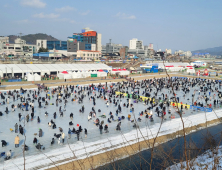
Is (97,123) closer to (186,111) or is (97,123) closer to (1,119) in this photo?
(1,119)

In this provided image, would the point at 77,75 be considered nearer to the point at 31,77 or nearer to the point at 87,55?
the point at 31,77

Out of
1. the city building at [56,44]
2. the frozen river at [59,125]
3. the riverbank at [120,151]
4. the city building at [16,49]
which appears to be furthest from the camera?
the city building at [56,44]

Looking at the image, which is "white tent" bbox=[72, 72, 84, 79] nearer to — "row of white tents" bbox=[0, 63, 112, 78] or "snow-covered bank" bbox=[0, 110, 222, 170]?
"row of white tents" bbox=[0, 63, 112, 78]

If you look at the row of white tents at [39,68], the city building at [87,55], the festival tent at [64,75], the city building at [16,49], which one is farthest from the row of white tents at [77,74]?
the city building at [16,49]

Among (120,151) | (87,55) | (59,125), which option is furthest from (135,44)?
(120,151)

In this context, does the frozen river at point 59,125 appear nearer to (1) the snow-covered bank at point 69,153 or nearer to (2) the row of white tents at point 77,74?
(1) the snow-covered bank at point 69,153

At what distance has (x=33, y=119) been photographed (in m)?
13.7

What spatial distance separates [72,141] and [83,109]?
5.50 m

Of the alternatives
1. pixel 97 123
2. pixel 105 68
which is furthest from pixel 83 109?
pixel 105 68

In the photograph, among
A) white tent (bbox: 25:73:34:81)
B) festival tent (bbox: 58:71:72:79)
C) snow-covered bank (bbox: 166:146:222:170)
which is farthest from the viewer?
festival tent (bbox: 58:71:72:79)

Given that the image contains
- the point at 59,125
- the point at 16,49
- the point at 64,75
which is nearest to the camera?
the point at 59,125

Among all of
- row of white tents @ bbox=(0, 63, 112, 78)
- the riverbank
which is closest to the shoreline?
the riverbank

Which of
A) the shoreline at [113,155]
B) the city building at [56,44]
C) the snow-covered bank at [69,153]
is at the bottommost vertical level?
the shoreline at [113,155]

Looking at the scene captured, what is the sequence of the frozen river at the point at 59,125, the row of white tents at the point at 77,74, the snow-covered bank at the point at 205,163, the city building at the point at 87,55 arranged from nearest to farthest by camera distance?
the snow-covered bank at the point at 205,163 → the frozen river at the point at 59,125 → the row of white tents at the point at 77,74 → the city building at the point at 87,55
